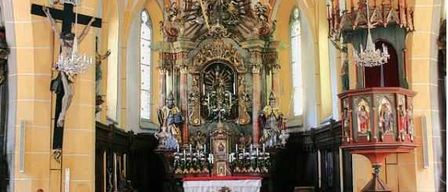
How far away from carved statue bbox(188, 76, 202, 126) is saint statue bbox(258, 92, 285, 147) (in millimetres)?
2023

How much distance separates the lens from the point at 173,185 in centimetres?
1947

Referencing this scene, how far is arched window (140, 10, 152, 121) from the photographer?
2108 centimetres

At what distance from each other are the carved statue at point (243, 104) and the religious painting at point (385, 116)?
1020 cm

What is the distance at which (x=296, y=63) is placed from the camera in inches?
843

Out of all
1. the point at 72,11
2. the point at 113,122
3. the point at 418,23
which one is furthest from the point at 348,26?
the point at 113,122

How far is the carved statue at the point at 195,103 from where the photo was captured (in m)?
20.2

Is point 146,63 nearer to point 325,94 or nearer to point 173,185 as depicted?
point 173,185

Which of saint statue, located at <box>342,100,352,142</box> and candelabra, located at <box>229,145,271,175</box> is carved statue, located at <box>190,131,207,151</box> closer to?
candelabra, located at <box>229,145,271,175</box>

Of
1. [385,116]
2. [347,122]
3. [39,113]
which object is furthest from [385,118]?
[39,113]

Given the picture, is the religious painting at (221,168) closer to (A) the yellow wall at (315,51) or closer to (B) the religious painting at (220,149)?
(B) the religious painting at (220,149)

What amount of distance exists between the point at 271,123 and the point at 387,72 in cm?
831

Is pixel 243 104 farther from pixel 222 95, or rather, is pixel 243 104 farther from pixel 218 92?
pixel 218 92

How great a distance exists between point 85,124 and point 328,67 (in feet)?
30.3

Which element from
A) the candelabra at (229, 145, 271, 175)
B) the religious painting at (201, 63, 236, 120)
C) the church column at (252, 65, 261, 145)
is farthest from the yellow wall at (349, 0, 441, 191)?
the religious painting at (201, 63, 236, 120)
